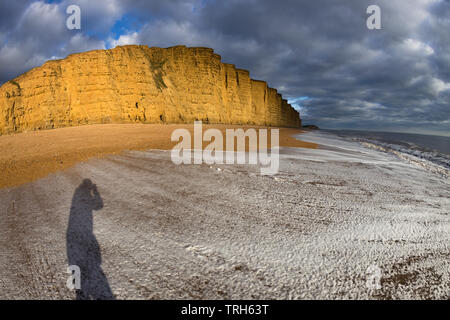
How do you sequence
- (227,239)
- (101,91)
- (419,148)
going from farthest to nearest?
1. (101,91)
2. (419,148)
3. (227,239)

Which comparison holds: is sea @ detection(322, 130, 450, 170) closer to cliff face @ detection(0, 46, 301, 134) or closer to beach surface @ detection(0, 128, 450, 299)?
beach surface @ detection(0, 128, 450, 299)

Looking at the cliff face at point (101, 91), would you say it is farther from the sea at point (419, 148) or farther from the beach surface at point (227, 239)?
the beach surface at point (227, 239)

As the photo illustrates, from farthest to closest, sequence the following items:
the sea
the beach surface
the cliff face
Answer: the cliff face → the sea → the beach surface

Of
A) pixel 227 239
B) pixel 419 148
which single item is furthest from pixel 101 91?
pixel 419 148

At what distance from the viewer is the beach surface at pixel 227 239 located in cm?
136

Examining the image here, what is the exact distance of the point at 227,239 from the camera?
6.20ft

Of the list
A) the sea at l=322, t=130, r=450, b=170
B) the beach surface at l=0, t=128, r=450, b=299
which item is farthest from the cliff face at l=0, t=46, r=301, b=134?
the beach surface at l=0, t=128, r=450, b=299

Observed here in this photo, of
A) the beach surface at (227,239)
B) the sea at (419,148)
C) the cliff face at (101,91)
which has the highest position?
the cliff face at (101,91)

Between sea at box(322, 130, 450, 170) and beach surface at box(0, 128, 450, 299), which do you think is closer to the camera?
beach surface at box(0, 128, 450, 299)

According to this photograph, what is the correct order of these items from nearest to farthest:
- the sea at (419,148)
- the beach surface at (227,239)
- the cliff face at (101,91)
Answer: the beach surface at (227,239), the sea at (419,148), the cliff face at (101,91)

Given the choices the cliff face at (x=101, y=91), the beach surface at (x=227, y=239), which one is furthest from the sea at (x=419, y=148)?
the cliff face at (x=101, y=91)

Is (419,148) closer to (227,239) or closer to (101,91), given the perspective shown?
(227,239)

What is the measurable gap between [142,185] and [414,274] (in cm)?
336

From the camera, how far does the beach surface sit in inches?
53.6
